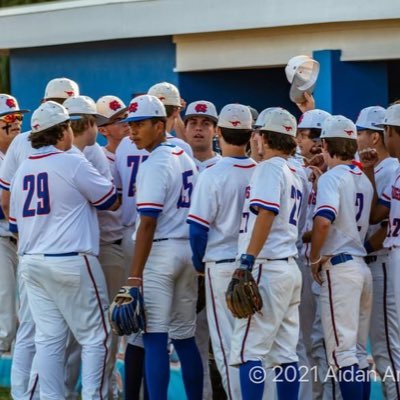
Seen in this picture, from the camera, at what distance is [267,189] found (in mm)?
6684

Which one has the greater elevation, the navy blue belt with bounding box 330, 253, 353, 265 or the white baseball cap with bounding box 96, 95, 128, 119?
the white baseball cap with bounding box 96, 95, 128, 119

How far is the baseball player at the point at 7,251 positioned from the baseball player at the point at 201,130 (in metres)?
1.20

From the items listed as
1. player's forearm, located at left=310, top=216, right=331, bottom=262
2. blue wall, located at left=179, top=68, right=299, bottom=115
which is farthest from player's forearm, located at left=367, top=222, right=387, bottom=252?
blue wall, located at left=179, top=68, right=299, bottom=115

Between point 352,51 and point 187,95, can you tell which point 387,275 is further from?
point 187,95

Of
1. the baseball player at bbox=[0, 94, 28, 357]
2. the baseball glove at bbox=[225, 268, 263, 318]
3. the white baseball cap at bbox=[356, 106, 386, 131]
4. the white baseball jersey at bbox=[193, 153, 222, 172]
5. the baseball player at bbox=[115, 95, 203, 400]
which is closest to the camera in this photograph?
the baseball glove at bbox=[225, 268, 263, 318]

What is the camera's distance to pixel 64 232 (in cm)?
722

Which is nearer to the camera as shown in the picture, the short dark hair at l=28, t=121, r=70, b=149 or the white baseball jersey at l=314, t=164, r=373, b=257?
the white baseball jersey at l=314, t=164, r=373, b=257

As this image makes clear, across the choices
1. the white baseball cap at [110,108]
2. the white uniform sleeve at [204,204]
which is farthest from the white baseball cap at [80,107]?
the white uniform sleeve at [204,204]

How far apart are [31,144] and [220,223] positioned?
130cm

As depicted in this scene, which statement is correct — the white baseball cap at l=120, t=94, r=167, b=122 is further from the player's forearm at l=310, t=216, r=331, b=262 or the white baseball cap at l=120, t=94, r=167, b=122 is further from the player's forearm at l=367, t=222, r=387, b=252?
the player's forearm at l=367, t=222, r=387, b=252

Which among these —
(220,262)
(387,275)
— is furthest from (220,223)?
(387,275)

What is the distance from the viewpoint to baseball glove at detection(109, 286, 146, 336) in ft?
22.7

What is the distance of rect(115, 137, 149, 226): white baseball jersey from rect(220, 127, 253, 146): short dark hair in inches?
30.3

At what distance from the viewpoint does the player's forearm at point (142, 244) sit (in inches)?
275
